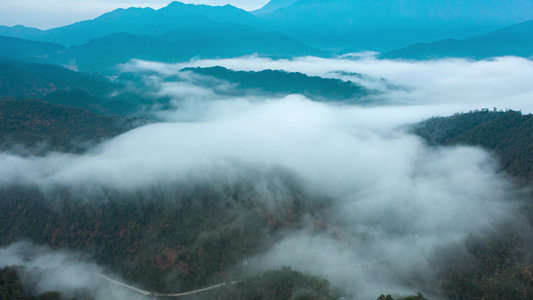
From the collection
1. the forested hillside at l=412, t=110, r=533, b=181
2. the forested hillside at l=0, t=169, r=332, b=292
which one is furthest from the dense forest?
the forested hillside at l=0, t=169, r=332, b=292

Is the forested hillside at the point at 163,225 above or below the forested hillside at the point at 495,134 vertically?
below

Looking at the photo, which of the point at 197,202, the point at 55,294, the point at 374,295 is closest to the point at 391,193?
the point at 374,295

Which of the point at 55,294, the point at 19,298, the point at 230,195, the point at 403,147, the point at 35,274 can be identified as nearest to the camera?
the point at 19,298

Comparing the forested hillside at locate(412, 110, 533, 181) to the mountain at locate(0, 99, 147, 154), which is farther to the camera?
the mountain at locate(0, 99, 147, 154)

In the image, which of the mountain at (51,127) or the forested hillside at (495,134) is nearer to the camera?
the forested hillside at (495,134)

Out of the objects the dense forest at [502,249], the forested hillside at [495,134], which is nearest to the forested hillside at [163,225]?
the dense forest at [502,249]

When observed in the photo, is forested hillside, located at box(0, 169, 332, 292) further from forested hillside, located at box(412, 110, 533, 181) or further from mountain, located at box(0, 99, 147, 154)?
forested hillside, located at box(412, 110, 533, 181)

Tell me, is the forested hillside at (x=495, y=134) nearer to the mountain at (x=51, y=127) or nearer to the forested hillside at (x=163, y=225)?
the forested hillside at (x=163, y=225)

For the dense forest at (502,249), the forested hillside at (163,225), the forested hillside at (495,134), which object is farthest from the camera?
the forested hillside at (495,134)

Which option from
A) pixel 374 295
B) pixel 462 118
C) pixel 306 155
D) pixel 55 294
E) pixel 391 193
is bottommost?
pixel 374 295

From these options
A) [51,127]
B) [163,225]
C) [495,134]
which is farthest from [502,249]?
[51,127]

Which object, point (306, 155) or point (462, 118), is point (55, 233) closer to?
point (306, 155)
